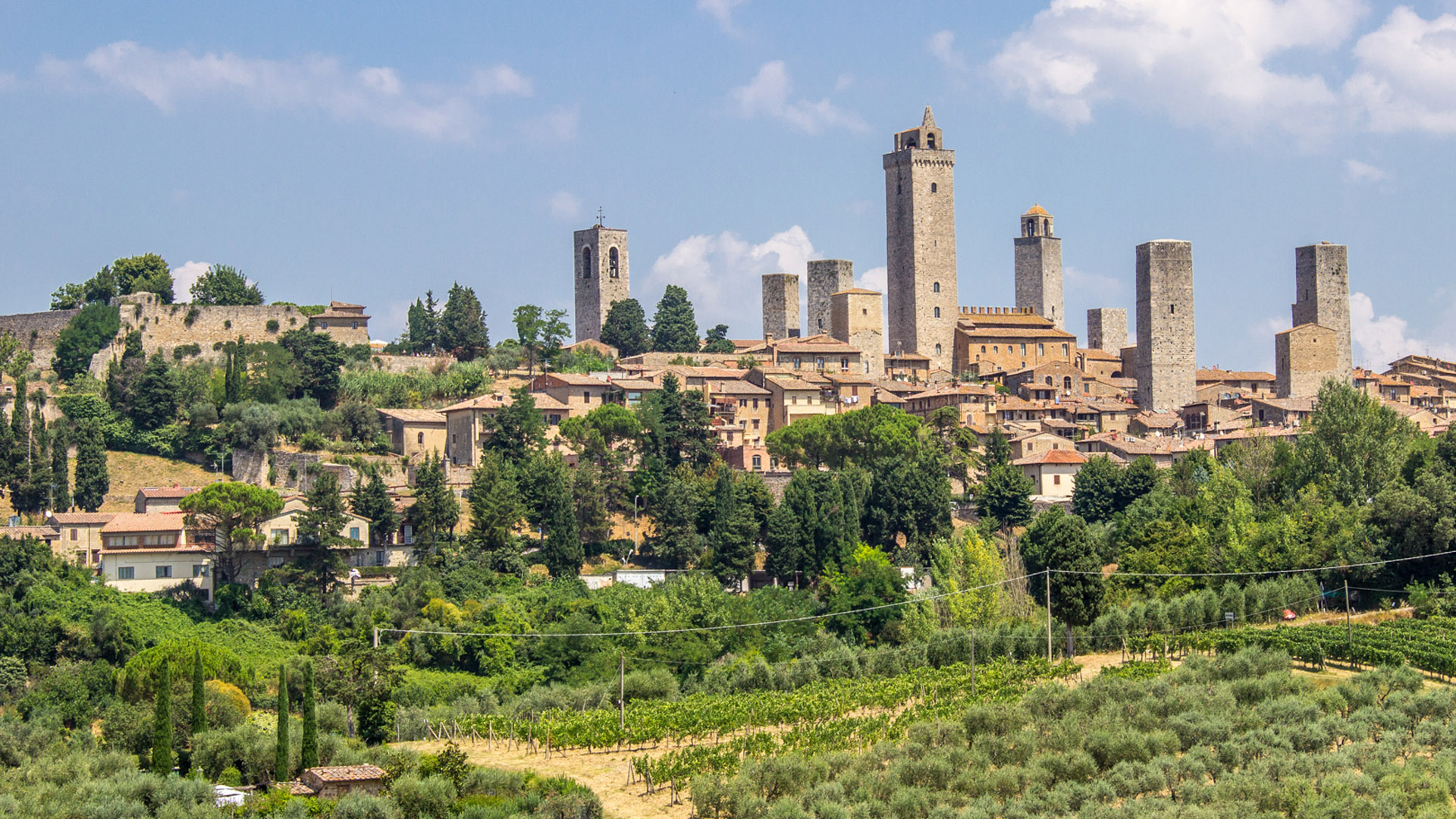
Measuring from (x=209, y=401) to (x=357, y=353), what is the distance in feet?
29.9

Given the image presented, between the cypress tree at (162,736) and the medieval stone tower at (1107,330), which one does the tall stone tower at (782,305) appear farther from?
the cypress tree at (162,736)

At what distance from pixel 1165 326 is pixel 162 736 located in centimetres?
5597

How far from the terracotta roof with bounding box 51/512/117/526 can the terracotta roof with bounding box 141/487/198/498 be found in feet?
3.98

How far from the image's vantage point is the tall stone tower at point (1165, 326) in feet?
254

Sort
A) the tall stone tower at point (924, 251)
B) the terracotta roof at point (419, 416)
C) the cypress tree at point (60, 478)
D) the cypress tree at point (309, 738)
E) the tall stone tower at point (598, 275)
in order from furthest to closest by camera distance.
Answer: the tall stone tower at point (598, 275) < the tall stone tower at point (924, 251) < the terracotta roof at point (419, 416) < the cypress tree at point (60, 478) < the cypress tree at point (309, 738)

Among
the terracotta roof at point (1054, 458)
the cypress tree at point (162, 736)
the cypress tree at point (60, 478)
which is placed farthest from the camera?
the terracotta roof at point (1054, 458)

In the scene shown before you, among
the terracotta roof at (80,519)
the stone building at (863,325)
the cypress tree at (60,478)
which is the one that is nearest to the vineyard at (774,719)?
the terracotta roof at (80,519)

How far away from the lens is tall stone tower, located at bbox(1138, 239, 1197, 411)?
77.4 meters

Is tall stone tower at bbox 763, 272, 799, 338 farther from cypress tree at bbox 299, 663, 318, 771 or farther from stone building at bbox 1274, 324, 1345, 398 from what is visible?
cypress tree at bbox 299, 663, 318, 771

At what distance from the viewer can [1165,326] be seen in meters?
78.1

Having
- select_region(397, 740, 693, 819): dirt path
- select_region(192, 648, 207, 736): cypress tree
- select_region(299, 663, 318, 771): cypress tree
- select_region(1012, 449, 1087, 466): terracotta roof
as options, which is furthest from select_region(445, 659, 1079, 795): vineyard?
select_region(1012, 449, 1087, 466): terracotta roof

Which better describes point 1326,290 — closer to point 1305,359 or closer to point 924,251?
point 1305,359

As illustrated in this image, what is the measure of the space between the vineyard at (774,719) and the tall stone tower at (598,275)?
4999 cm

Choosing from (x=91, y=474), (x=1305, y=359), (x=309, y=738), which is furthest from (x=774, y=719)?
(x=1305, y=359)
